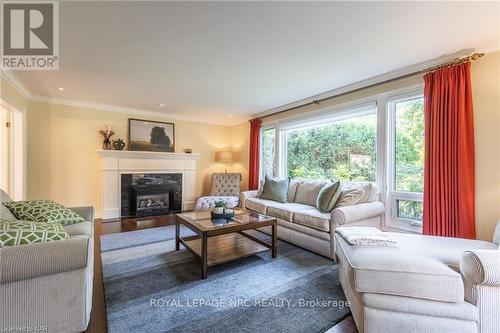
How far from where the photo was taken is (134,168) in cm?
499

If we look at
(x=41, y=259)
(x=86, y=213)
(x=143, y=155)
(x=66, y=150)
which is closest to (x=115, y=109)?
(x=143, y=155)

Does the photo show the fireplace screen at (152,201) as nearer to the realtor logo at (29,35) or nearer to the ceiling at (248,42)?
the ceiling at (248,42)

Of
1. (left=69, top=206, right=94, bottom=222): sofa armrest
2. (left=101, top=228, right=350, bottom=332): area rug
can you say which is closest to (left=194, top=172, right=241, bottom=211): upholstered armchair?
(left=101, top=228, right=350, bottom=332): area rug

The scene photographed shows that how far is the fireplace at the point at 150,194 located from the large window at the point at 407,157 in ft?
14.7

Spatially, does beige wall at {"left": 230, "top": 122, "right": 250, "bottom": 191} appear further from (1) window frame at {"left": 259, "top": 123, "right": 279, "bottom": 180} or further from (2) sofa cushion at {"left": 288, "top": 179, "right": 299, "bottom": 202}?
(2) sofa cushion at {"left": 288, "top": 179, "right": 299, "bottom": 202}

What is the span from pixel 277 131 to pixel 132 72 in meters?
2.99

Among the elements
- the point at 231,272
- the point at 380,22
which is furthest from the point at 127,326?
the point at 380,22

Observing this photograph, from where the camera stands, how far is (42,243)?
1342 millimetres

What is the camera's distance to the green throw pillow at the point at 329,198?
3.12m

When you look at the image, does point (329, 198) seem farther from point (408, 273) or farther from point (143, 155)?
point (143, 155)

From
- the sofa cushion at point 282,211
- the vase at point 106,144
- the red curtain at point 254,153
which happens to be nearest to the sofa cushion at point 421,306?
the sofa cushion at point 282,211

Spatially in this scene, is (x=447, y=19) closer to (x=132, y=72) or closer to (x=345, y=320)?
(x=345, y=320)

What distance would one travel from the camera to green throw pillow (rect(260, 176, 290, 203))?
4039 mm

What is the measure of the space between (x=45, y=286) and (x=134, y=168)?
12.9 feet
